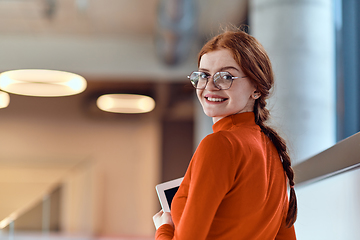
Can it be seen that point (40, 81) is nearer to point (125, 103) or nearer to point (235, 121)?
point (125, 103)

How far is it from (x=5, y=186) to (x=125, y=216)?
2.50m

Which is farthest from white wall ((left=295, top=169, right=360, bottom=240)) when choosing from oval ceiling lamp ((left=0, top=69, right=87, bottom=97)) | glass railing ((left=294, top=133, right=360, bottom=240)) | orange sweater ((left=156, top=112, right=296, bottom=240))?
oval ceiling lamp ((left=0, top=69, right=87, bottom=97))

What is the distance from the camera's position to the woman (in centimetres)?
83

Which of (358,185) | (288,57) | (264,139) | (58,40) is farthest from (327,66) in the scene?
(58,40)

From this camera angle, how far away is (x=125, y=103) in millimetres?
7922

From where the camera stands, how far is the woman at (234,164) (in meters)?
0.83

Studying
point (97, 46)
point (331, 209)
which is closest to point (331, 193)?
point (331, 209)

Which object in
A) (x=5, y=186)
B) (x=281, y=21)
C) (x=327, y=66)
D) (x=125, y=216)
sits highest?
(x=281, y=21)

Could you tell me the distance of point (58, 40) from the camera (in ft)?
20.2

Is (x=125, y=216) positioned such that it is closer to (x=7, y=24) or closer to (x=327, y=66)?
(x=7, y=24)

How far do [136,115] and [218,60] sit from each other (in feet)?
26.3

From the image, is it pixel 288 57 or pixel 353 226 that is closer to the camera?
pixel 353 226

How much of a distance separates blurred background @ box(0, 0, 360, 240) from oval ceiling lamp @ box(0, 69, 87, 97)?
0.12 meters

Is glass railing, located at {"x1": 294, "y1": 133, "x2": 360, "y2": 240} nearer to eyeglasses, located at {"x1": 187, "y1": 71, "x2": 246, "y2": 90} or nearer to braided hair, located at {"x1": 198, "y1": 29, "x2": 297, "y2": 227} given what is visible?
braided hair, located at {"x1": 198, "y1": 29, "x2": 297, "y2": 227}
